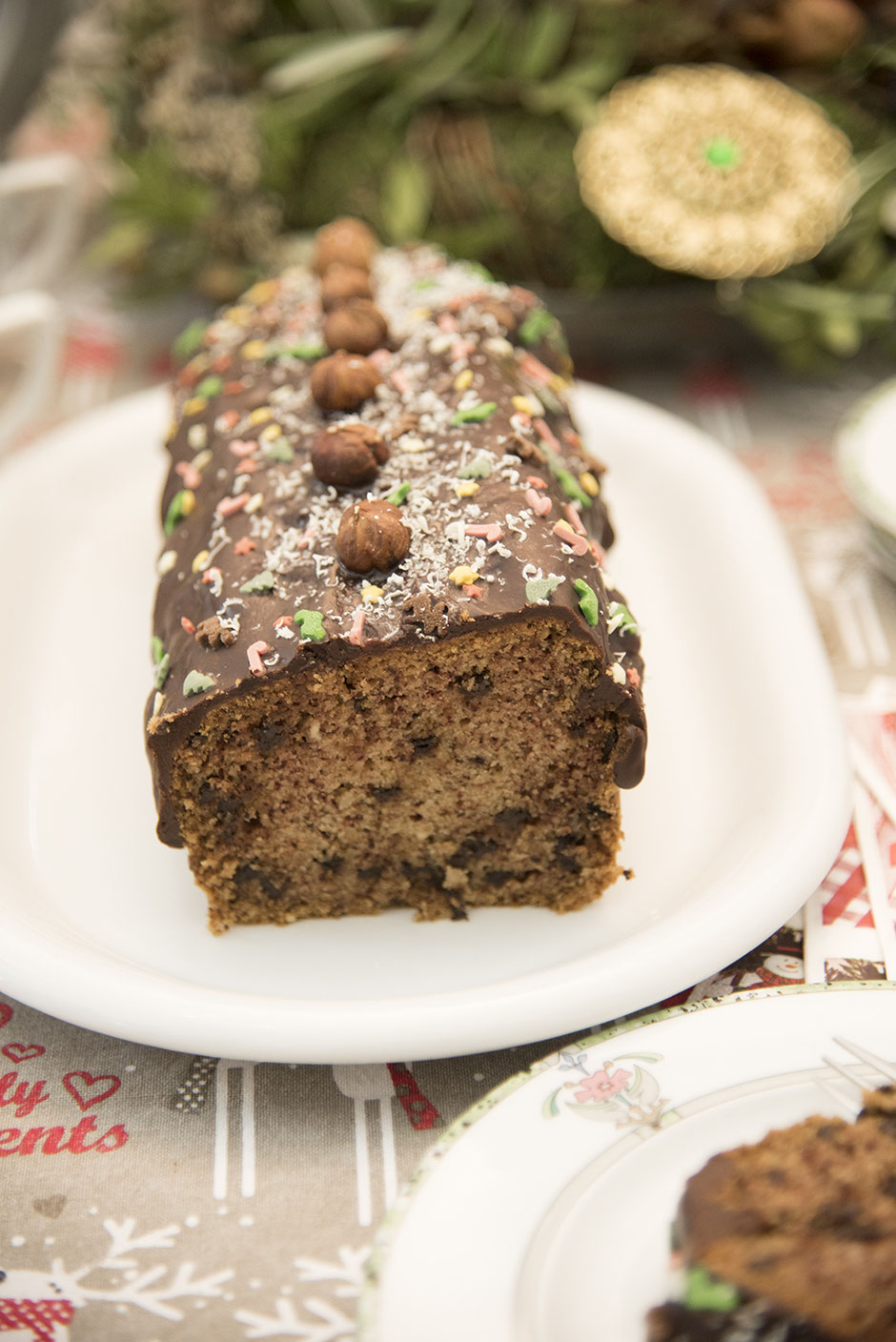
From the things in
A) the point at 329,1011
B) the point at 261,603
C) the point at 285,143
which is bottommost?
the point at 329,1011

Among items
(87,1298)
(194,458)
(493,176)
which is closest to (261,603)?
(194,458)

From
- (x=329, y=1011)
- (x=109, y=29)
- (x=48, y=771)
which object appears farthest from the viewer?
(x=109, y=29)

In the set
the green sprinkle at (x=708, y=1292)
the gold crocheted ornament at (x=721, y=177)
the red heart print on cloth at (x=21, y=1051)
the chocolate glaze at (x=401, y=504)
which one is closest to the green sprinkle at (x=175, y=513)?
the chocolate glaze at (x=401, y=504)

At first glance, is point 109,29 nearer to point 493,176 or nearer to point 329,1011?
point 493,176

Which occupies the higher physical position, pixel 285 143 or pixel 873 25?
pixel 285 143

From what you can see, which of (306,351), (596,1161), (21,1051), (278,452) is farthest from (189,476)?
(596,1161)

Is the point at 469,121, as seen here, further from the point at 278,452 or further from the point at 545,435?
the point at 278,452
